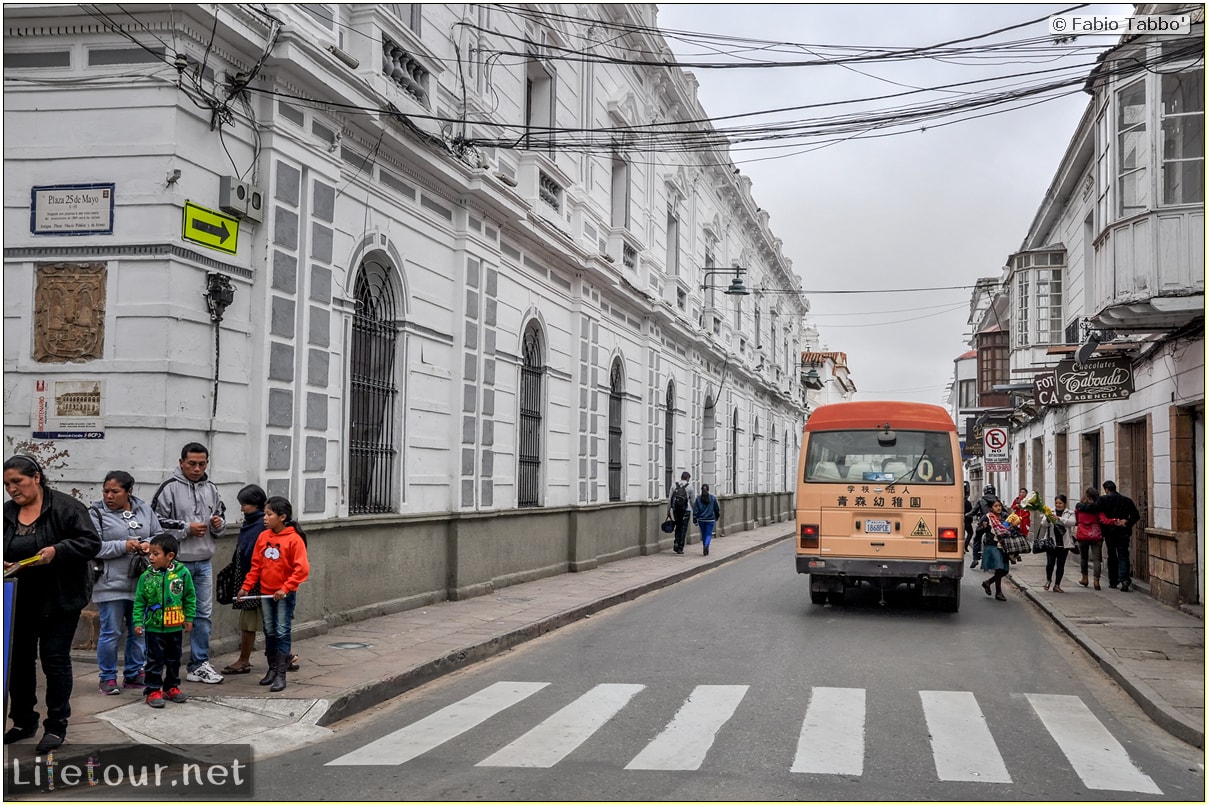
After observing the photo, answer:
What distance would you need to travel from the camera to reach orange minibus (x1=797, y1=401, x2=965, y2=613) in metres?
13.6

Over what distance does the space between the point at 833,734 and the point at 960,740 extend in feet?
2.74

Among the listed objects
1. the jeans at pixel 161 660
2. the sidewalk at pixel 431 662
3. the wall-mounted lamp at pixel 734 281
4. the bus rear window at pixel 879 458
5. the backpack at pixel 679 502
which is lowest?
the sidewalk at pixel 431 662

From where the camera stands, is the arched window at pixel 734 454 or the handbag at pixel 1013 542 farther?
the arched window at pixel 734 454

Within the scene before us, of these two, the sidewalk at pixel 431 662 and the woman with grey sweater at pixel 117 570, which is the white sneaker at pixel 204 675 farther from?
the woman with grey sweater at pixel 117 570

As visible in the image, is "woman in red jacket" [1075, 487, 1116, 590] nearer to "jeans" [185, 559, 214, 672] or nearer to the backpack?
the backpack

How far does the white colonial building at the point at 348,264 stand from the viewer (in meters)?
8.95

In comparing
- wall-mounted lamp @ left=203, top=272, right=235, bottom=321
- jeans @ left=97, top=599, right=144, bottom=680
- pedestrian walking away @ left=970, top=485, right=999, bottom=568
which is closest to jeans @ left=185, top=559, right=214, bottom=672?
jeans @ left=97, top=599, right=144, bottom=680

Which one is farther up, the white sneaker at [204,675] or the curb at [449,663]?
the white sneaker at [204,675]

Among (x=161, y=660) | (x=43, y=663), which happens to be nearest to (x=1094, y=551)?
(x=161, y=660)

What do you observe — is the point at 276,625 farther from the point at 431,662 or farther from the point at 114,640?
the point at 431,662

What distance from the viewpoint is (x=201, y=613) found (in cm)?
842

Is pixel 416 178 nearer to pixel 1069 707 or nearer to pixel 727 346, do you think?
pixel 1069 707

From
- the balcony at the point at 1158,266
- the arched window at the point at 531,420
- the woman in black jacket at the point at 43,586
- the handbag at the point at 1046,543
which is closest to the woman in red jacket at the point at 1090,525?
the handbag at the point at 1046,543

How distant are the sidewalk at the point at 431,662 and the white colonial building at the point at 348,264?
87 cm
